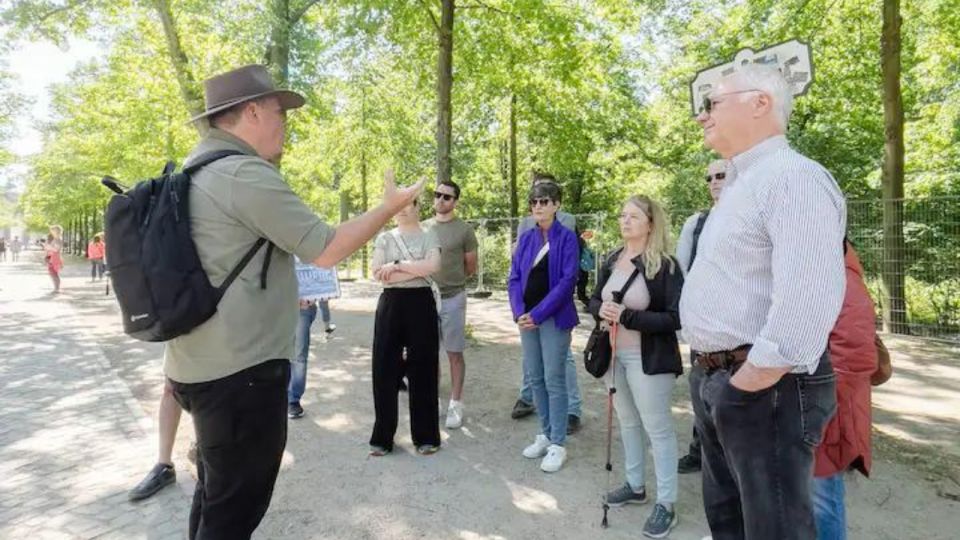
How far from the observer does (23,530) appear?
3.48m

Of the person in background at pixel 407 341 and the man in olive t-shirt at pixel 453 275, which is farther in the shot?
the man in olive t-shirt at pixel 453 275

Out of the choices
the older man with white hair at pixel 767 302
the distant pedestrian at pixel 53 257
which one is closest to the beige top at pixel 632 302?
the older man with white hair at pixel 767 302

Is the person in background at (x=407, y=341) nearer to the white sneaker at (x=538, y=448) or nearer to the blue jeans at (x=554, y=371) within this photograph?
the white sneaker at (x=538, y=448)

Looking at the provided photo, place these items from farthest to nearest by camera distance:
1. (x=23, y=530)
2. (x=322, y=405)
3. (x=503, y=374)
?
(x=503, y=374) < (x=322, y=405) < (x=23, y=530)

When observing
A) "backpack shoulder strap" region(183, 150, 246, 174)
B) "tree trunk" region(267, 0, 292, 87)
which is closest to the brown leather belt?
"backpack shoulder strap" region(183, 150, 246, 174)

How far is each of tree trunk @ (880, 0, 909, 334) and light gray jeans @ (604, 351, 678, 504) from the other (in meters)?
8.34

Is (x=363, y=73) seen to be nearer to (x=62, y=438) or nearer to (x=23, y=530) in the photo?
(x=62, y=438)

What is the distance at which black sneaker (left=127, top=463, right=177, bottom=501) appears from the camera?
12.7 ft

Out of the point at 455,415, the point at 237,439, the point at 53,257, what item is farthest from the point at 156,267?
the point at 53,257

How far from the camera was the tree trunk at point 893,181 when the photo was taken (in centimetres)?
980

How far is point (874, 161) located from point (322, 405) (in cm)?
2067

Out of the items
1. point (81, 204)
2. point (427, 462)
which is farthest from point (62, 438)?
point (81, 204)

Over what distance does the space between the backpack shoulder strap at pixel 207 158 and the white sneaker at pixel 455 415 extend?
3638mm

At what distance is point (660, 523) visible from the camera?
11.2ft
